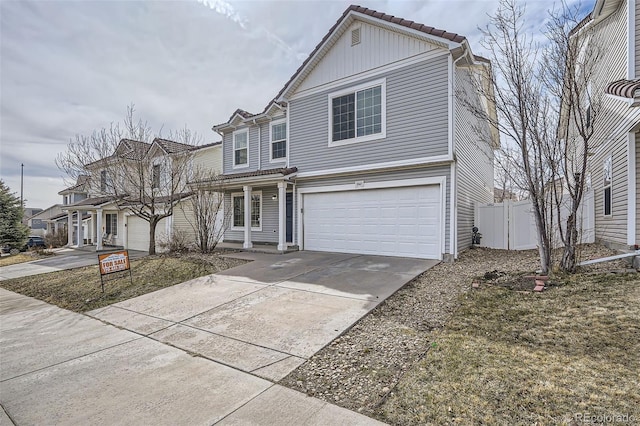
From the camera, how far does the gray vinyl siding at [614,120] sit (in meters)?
7.78

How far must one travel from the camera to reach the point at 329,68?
11.3m

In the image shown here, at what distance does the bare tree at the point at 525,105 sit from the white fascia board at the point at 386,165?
92.2 inches

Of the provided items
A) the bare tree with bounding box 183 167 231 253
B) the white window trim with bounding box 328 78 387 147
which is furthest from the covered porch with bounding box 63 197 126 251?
the white window trim with bounding box 328 78 387 147

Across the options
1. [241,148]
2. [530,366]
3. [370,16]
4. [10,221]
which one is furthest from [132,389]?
[10,221]

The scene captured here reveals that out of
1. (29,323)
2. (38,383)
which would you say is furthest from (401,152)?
(29,323)

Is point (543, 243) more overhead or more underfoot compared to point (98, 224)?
more overhead

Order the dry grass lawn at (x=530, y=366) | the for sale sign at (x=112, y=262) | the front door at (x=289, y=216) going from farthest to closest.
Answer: the front door at (x=289, y=216) < the for sale sign at (x=112, y=262) < the dry grass lawn at (x=530, y=366)

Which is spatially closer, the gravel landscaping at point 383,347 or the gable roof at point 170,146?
the gravel landscaping at point 383,347

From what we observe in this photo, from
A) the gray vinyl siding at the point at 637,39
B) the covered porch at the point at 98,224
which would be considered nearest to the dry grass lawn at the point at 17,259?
the covered porch at the point at 98,224

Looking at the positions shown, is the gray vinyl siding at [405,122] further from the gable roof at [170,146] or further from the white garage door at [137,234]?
the white garage door at [137,234]

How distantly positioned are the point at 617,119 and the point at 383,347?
9643mm

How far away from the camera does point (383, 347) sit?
391 cm

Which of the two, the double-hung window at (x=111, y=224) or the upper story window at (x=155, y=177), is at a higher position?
the upper story window at (x=155, y=177)

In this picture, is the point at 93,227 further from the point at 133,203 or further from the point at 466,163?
the point at 466,163
